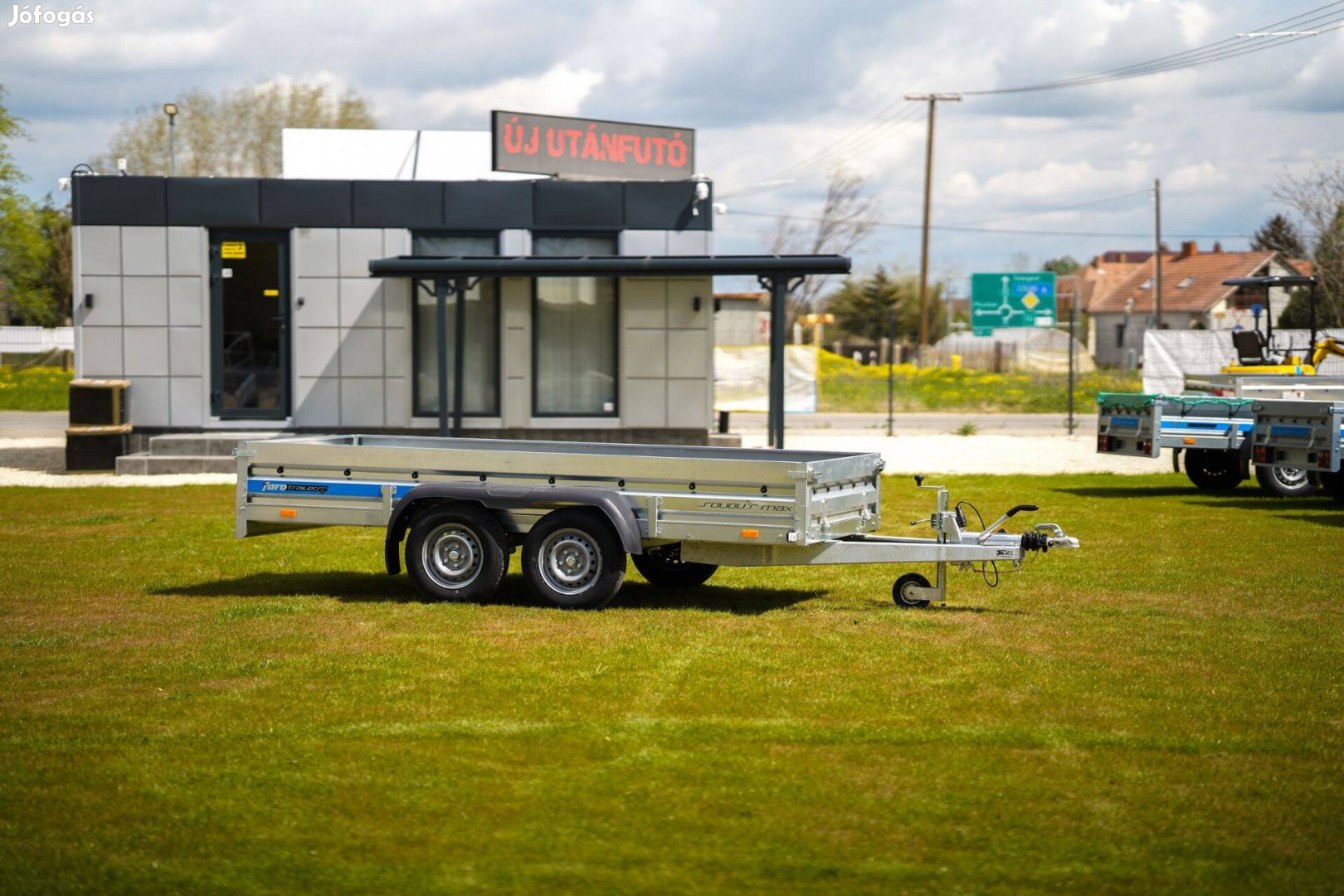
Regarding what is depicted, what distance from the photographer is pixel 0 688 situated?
26.6 ft

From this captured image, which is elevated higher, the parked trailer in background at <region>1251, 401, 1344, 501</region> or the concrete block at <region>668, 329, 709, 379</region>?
the concrete block at <region>668, 329, 709, 379</region>

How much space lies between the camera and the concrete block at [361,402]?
72.8ft

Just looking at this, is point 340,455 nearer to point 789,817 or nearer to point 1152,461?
point 789,817

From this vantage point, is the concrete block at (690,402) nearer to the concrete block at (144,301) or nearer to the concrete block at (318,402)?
the concrete block at (318,402)

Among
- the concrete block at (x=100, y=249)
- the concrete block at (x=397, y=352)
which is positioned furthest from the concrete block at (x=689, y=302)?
the concrete block at (x=100, y=249)

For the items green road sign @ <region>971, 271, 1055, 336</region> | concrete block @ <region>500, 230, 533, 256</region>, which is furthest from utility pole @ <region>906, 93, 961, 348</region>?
concrete block @ <region>500, 230, 533, 256</region>

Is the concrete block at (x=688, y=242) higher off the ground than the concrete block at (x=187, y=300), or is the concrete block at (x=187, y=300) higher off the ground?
the concrete block at (x=688, y=242)

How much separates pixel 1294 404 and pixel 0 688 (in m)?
14.4

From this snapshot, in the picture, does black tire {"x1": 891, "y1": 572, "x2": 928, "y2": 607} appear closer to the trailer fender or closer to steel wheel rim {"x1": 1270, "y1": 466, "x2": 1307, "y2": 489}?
the trailer fender

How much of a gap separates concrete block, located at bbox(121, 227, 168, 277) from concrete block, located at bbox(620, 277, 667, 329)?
21.9ft

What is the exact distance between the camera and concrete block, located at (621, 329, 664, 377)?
22344mm

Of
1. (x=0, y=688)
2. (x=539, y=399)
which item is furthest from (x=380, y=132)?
(x=0, y=688)

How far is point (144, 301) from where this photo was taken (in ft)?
71.9

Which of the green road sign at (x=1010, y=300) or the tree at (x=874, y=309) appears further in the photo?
the tree at (x=874, y=309)
